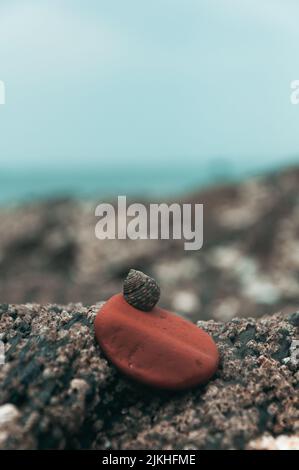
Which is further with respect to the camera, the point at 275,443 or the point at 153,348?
the point at 153,348

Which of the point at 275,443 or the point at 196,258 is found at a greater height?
the point at 275,443

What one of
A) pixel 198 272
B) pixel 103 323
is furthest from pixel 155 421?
pixel 198 272

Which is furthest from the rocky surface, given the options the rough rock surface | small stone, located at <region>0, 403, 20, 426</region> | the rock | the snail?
small stone, located at <region>0, 403, 20, 426</region>

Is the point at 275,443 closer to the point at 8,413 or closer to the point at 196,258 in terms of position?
the point at 8,413

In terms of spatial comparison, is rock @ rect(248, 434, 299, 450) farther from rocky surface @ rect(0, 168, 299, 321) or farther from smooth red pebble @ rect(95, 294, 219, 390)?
rocky surface @ rect(0, 168, 299, 321)

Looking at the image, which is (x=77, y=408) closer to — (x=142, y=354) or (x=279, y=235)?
(x=142, y=354)

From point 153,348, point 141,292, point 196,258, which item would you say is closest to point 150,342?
point 153,348
